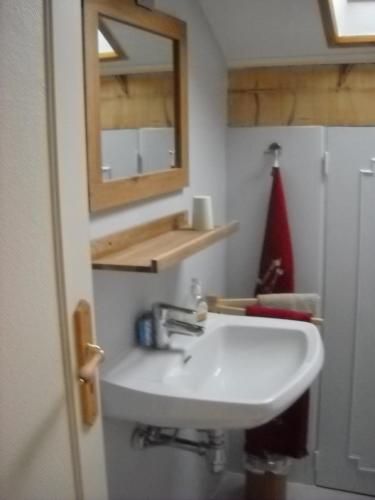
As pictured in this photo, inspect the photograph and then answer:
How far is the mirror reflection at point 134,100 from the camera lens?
1.47 metres

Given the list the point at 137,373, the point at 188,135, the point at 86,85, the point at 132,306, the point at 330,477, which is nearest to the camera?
the point at 86,85

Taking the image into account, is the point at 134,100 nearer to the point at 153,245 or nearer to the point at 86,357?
the point at 153,245

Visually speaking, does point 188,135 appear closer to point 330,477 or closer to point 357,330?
point 357,330

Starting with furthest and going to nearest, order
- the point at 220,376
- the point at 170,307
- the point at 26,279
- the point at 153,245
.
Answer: the point at 220,376 < the point at 170,307 < the point at 153,245 < the point at 26,279

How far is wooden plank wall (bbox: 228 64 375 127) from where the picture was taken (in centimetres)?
222

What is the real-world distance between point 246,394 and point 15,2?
129cm

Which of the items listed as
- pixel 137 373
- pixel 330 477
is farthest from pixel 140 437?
pixel 330 477

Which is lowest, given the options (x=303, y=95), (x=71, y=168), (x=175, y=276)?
(x=175, y=276)

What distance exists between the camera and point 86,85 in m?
1.36

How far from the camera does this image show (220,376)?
6.10 ft

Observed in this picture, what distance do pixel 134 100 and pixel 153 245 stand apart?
426mm

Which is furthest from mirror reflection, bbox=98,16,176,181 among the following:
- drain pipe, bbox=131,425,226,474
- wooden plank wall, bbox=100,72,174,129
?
drain pipe, bbox=131,425,226,474

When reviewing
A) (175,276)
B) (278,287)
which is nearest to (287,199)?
(278,287)

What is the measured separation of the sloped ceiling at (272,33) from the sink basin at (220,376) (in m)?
1.05
